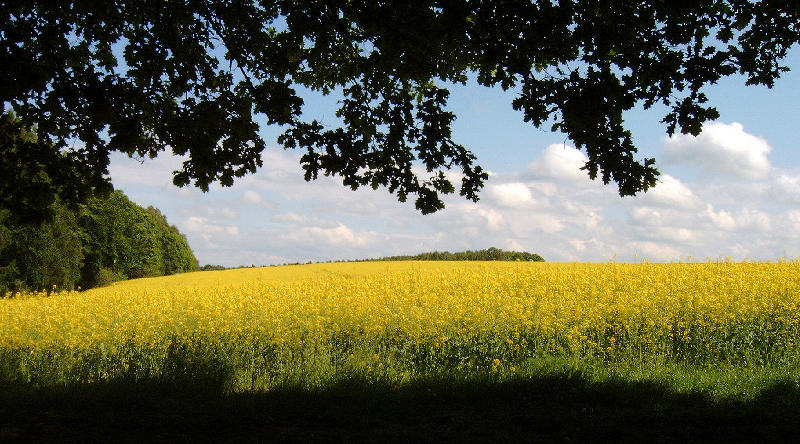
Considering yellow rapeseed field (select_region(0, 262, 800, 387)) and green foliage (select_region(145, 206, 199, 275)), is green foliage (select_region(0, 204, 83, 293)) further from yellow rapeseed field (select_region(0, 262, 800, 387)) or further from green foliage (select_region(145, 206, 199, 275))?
green foliage (select_region(145, 206, 199, 275))

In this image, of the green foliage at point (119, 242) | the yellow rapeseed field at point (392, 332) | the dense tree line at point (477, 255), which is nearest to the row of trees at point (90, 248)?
the green foliage at point (119, 242)

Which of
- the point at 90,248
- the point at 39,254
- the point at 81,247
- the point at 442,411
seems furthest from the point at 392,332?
the point at 90,248

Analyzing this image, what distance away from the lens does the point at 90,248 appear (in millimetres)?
27078

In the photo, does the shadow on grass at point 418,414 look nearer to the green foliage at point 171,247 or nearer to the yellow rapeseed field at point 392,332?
the yellow rapeseed field at point 392,332

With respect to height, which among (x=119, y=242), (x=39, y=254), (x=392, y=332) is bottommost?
(x=392, y=332)

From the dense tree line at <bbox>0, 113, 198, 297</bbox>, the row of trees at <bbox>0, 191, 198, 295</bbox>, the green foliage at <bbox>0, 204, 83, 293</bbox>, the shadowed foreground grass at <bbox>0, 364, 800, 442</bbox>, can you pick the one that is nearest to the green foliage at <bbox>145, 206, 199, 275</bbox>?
the row of trees at <bbox>0, 191, 198, 295</bbox>

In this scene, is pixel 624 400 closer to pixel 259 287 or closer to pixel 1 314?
pixel 259 287

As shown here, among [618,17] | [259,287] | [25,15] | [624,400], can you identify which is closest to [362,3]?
[618,17]

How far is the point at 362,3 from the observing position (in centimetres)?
719

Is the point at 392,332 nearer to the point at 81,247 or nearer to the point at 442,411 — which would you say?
the point at 442,411

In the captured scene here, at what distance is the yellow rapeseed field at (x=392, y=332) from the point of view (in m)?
9.90

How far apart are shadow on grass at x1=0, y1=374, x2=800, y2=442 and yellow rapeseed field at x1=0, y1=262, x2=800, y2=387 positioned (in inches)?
34.3

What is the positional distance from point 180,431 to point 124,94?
14.2 ft

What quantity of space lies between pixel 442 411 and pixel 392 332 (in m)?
3.22
